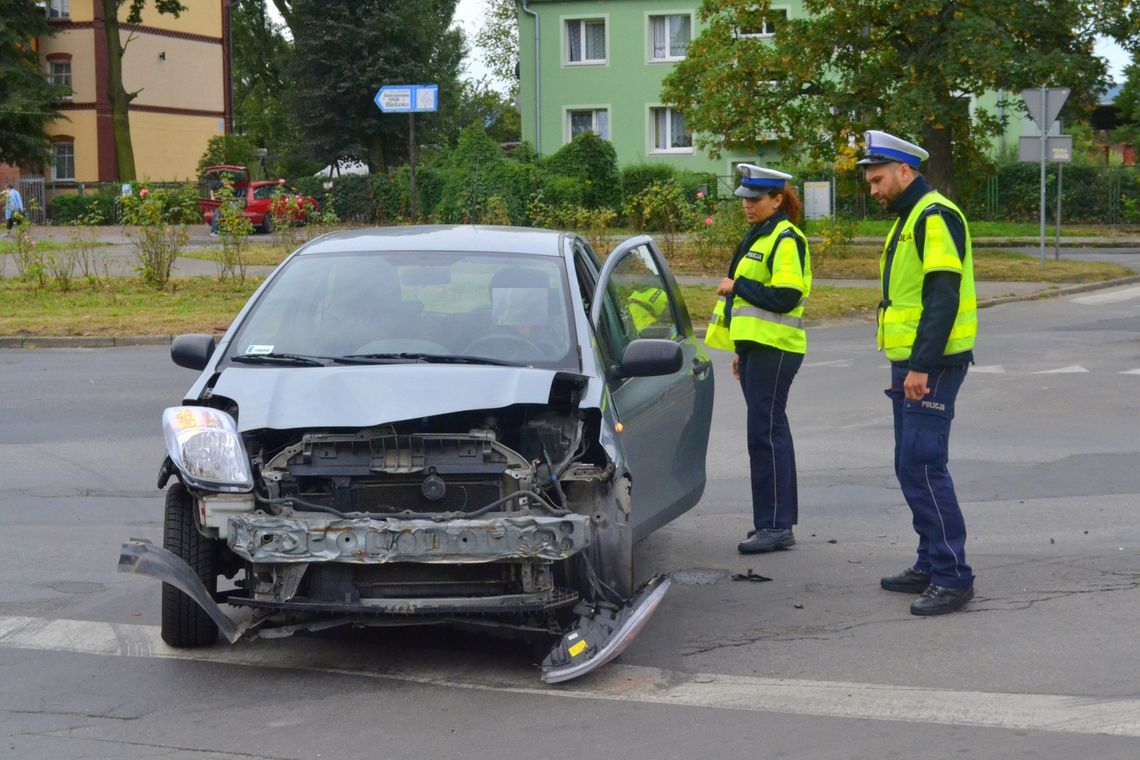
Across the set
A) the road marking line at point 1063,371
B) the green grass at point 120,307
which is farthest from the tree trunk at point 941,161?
the road marking line at point 1063,371

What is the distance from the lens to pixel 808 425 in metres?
11.7

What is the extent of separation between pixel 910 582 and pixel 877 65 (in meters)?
23.0

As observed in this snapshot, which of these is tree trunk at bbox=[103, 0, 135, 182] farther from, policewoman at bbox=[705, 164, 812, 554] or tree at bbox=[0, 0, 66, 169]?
policewoman at bbox=[705, 164, 812, 554]

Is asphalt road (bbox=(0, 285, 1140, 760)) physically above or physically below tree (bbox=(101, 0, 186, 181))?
below

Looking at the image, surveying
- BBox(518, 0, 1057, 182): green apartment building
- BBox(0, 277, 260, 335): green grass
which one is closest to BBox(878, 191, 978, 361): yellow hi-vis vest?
BBox(0, 277, 260, 335): green grass

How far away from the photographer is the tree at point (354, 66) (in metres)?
52.8

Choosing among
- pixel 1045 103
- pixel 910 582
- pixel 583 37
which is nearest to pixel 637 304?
pixel 910 582

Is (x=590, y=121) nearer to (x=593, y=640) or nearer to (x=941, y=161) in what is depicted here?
(x=941, y=161)

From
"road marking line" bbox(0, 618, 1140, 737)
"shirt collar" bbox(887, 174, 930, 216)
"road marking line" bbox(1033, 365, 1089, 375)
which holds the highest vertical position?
"shirt collar" bbox(887, 174, 930, 216)

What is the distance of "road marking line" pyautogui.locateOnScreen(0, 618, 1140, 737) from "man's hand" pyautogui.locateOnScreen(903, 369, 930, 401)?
141 centimetres

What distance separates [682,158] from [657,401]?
46222 mm

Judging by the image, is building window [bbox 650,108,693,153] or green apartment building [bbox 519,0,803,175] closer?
green apartment building [bbox 519,0,803,175]

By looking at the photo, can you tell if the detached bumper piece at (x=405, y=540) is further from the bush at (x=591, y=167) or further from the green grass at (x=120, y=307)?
the bush at (x=591, y=167)

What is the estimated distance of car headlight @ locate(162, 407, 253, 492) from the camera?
5.38m
